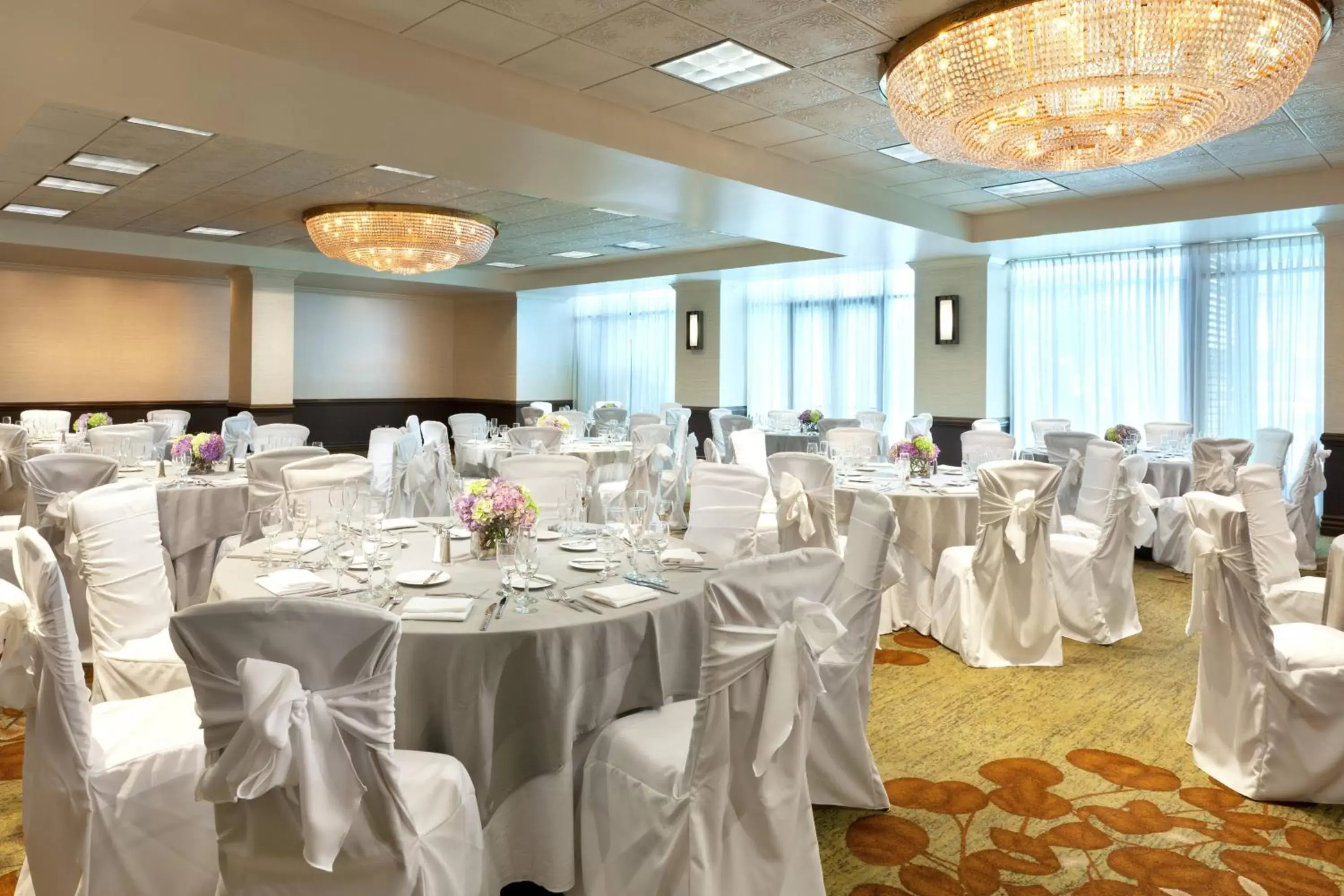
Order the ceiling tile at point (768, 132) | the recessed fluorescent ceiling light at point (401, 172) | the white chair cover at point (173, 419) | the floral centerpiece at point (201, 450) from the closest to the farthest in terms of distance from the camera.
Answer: the floral centerpiece at point (201, 450)
the ceiling tile at point (768, 132)
the recessed fluorescent ceiling light at point (401, 172)
the white chair cover at point (173, 419)

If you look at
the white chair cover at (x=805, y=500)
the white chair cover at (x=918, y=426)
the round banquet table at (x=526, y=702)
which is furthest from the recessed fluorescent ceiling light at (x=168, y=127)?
the white chair cover at (x=918, y=426)

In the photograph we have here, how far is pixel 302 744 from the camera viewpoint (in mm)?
1706

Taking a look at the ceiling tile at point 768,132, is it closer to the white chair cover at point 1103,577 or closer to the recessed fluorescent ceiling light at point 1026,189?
the recessed fluorescent ceiling light at point 1026,189

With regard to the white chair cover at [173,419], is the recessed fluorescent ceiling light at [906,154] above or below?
above

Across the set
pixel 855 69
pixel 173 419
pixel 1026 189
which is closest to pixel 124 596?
pixel 855 69

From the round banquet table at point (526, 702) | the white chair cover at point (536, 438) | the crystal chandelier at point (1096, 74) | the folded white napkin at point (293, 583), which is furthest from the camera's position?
the white chair cover at point (536, 438)

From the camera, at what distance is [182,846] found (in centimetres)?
234

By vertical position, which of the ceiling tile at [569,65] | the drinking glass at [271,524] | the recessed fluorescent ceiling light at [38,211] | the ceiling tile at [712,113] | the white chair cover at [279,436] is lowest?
the drinking glass at [271,524]

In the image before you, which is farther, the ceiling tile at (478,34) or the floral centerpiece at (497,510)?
the ceiling tile at (478,34)

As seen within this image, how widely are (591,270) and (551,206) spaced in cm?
475

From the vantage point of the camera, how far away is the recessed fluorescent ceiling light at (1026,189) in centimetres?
822

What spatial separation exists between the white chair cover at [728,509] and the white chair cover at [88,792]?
2.66 m

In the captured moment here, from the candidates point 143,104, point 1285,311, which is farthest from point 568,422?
point 1285,311

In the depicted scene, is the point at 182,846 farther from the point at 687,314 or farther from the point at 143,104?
the point at 687,314
